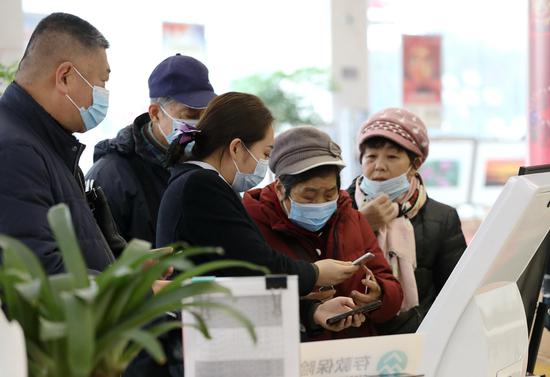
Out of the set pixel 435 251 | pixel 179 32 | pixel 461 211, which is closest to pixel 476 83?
pixel 461 211

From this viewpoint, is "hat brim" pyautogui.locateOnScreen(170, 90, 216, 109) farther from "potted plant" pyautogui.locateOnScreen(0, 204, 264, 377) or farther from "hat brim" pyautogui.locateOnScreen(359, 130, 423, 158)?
"potted plant" pyautogui.locateOnScreen(0, 204, 264, 377)

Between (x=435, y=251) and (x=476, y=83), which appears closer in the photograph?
(x=435, y=251)

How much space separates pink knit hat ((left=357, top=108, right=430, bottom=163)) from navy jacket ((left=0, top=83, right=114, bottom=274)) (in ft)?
3.38

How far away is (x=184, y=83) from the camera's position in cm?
299

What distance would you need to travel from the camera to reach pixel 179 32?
7.89 metres

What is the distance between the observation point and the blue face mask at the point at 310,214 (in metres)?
2.40

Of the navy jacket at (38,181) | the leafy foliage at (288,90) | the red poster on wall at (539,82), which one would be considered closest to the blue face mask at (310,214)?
the navy jacket at (38,181)

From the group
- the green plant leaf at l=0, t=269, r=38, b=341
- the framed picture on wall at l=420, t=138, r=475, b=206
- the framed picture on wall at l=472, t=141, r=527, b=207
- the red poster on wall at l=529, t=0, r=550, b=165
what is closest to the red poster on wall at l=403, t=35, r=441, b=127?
the framed picture on wall at l=472, t=141, r=527, b=207

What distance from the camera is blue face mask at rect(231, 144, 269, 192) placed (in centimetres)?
227

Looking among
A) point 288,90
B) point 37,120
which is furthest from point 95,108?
point 288,90

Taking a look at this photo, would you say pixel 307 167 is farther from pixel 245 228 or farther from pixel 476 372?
pixel 476 372

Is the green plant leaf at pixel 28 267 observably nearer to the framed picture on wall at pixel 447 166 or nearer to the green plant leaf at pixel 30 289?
the green plant leaf at pixel 30 289

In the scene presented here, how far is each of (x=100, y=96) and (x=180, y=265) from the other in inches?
45.2

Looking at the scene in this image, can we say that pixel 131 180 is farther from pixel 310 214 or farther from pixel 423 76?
pixel 423 76
